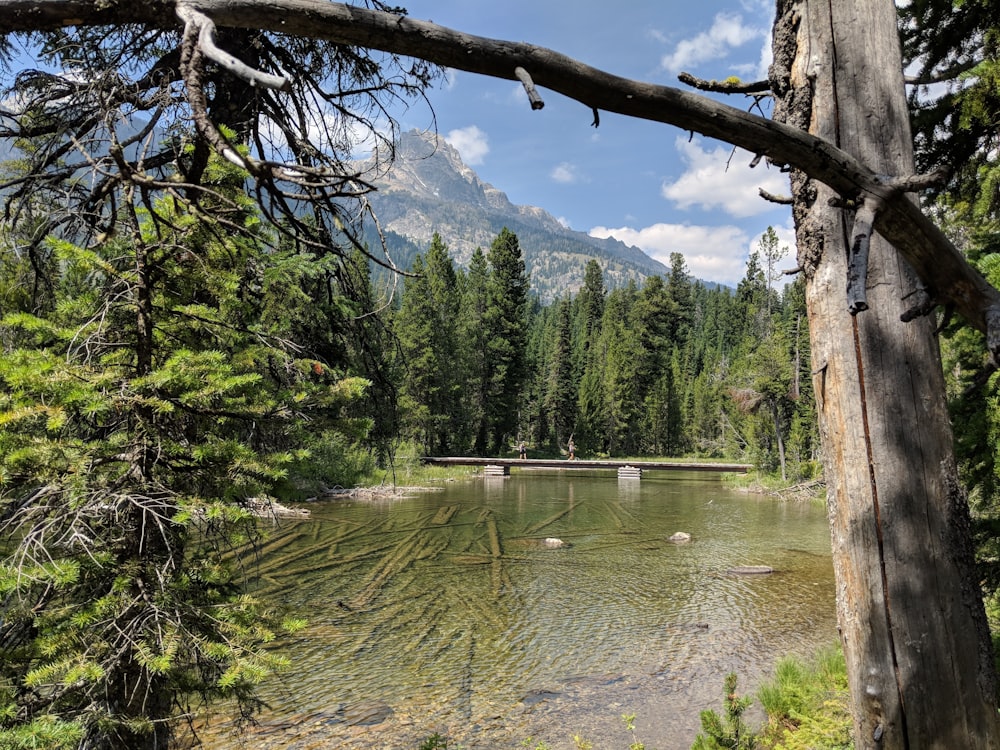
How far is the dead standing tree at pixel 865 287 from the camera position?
1.66 meters

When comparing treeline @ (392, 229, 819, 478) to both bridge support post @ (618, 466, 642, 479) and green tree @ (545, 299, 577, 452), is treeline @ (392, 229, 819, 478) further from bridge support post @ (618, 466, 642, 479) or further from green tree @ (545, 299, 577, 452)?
bridge support post @ (618, 466, 642, 479)

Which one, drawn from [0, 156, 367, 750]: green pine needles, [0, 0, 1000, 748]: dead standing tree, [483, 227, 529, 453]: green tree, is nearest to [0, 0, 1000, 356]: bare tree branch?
[0, 0, 1000, 748]: dead standing tree

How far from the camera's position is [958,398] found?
445cm

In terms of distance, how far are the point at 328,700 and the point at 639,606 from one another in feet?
18.0

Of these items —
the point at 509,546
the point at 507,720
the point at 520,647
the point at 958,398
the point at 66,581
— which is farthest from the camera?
the point at 509,546

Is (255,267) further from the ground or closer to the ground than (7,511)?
further from the ground

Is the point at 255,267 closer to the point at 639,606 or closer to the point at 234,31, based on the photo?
the point at 234,31

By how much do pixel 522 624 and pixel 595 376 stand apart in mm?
46874

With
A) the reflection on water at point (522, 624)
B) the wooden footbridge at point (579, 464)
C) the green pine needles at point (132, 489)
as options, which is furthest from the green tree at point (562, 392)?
the green pine needles at point (132, 489)

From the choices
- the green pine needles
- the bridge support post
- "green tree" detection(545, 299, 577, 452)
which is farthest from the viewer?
"green tree" detection(545, 299, 577, 452)

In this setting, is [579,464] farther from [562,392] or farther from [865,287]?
[865,287]

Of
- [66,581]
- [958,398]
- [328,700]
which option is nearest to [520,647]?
[328,700]

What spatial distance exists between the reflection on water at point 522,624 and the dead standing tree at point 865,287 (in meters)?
4.21

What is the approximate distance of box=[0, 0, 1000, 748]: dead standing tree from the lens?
1.66m
